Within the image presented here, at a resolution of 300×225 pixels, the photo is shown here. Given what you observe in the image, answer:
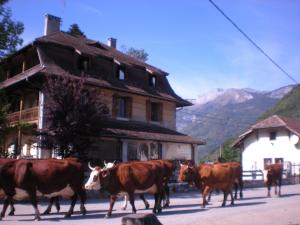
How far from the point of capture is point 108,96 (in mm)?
30875

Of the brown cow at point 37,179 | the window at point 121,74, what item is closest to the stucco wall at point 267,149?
the window at point 121,74

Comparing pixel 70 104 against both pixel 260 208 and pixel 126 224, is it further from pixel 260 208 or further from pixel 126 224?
pixel 126 224

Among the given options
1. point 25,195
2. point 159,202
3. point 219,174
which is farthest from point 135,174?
point 219,174

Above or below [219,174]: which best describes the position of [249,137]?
above

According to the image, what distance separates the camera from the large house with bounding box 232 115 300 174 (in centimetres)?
4366

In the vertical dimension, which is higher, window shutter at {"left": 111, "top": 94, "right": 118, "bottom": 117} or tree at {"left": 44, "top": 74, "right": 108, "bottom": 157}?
window shutter at {"left": 111, "top": 94, "right": 118, "bottom": 117}

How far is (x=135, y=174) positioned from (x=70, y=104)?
9.49 metres

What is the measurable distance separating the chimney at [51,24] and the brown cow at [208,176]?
20.8 meters

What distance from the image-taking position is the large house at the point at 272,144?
43.7 metres

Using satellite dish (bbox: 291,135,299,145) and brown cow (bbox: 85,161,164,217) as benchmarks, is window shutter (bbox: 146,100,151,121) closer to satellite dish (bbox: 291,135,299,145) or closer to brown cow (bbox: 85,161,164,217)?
satellite dish (bbox: 291,135,299,145)

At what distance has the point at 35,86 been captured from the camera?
27.4 m

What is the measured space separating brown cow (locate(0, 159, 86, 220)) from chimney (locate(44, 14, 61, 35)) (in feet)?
72.0

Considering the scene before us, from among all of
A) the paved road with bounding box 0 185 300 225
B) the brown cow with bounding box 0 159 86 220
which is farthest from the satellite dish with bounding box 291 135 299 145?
the brown cow with bounding box 0 159 86 220

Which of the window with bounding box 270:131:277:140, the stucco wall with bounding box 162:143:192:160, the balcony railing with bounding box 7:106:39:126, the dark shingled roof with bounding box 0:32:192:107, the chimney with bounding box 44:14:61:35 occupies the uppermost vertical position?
the chimney with bounding box 44:14:61:35
